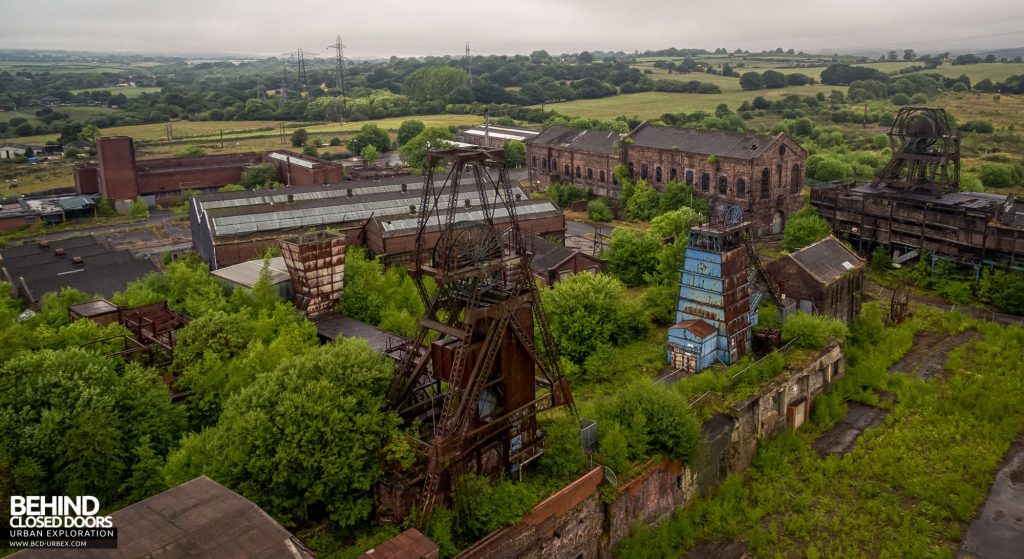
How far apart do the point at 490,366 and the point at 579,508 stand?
3.94 m

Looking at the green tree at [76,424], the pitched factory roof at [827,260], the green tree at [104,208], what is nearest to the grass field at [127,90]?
the green tree at [104,208]

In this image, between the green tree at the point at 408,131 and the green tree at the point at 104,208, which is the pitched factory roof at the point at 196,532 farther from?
the green tree at the point at 408,131

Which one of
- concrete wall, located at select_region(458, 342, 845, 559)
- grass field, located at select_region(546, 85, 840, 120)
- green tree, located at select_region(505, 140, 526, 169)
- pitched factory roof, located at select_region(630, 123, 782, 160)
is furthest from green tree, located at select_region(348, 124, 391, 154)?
concrete wall, located at select_region(458, 342, 845, 559)

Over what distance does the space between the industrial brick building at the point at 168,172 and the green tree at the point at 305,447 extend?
144ft

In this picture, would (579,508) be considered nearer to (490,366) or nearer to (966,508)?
(490,366)

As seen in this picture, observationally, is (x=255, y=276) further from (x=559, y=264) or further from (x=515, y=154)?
(x=515, y=154)

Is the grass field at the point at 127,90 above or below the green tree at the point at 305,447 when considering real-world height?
above

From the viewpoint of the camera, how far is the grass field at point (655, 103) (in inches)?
4176

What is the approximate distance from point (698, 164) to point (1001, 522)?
34114 mm

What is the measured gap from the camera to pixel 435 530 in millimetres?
14688

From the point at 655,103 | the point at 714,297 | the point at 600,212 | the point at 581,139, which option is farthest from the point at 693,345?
the point at 655,103

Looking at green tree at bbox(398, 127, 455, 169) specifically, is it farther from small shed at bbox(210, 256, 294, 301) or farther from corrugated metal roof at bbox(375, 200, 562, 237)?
small shed at bbox(210, 256, 294, 301)

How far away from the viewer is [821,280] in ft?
89.1

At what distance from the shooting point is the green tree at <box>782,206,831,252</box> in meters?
37.8
